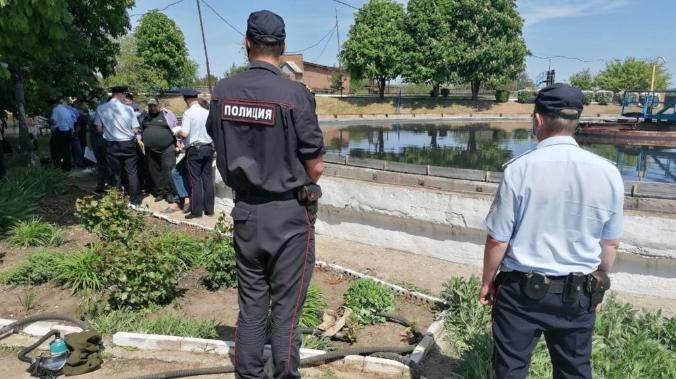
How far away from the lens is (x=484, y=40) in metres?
38.8

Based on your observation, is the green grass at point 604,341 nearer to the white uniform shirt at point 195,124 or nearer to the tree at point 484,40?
the white uniform shirt at point 195,124

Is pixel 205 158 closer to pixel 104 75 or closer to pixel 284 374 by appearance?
pixel 284 374

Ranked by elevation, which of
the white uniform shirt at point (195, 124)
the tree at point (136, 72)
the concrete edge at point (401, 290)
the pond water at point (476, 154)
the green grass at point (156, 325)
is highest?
the tree at point (136, 72)

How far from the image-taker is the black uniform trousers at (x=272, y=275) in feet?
9.10

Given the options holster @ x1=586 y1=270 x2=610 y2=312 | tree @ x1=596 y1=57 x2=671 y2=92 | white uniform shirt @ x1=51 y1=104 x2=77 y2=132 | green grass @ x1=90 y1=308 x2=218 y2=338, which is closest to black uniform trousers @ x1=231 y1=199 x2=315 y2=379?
green grass @ x1=90 y1=308 x2=218 y2=338

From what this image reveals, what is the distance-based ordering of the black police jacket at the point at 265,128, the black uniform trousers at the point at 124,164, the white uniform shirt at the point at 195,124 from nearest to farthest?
the black police jacket at the point at 265,128 < the white uniform shirt at the point at 195,124 < the black uniform trousers at the point at 124,164

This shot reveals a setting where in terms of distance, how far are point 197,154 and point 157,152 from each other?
120 cm

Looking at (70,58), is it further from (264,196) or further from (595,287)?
(595,287)

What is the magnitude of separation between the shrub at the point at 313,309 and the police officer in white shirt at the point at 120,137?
465 cm

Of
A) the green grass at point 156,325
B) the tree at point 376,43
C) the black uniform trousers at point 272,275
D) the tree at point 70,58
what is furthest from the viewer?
the tree at point 376,43

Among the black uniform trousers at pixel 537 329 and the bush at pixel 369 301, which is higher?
the black uniform trousers at pixel 537 329

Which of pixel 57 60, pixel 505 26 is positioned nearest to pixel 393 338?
pixel 57 60

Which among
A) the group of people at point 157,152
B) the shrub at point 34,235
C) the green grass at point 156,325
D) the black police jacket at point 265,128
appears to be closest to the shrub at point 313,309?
the green grass at point 156,325

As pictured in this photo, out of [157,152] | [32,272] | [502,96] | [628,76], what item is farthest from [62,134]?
[628,76]
